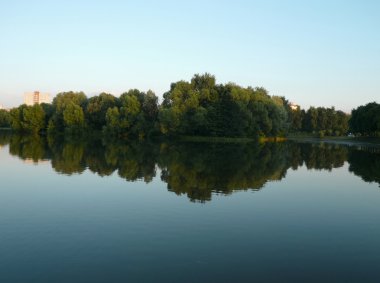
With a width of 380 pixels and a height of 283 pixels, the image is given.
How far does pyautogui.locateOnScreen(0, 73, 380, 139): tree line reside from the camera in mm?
95375

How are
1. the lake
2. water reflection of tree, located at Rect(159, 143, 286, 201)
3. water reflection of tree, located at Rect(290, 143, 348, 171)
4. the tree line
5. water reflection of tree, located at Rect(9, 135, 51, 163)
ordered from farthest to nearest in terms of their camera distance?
the tree line < water reflection of tree, located at Rect(290, 143, 348, 171) < water reflection of tree, located at Rect(9, 135, 51, 163) < water reflection of tree, located at Rect(159, 143, 286, 201) < the lake

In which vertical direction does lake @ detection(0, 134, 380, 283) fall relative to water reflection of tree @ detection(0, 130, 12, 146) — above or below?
below

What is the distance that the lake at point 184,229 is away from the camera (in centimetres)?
1147

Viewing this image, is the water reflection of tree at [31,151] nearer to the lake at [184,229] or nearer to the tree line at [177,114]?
the lake at [184,229]

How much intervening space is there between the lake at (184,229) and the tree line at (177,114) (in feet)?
213

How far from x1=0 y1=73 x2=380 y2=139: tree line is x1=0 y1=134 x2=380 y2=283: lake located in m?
64.8

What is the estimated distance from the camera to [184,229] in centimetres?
1574

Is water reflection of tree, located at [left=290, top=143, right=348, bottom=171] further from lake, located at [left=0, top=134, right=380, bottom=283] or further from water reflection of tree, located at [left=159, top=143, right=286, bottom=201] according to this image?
lake, located at [left=0, top=134, right=380, bottom=283]

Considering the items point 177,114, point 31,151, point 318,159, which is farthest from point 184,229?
point 177,114

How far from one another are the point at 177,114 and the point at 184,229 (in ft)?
261

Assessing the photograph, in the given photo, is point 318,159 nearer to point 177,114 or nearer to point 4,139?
point 177,114

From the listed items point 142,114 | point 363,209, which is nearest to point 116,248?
point 363,209

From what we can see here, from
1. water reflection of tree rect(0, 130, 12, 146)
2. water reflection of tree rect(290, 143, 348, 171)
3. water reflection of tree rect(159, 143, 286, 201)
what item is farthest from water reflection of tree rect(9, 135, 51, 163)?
water reflection of tree rect(290, 143, 348, 171)

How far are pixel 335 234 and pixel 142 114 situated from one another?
9339 cm
